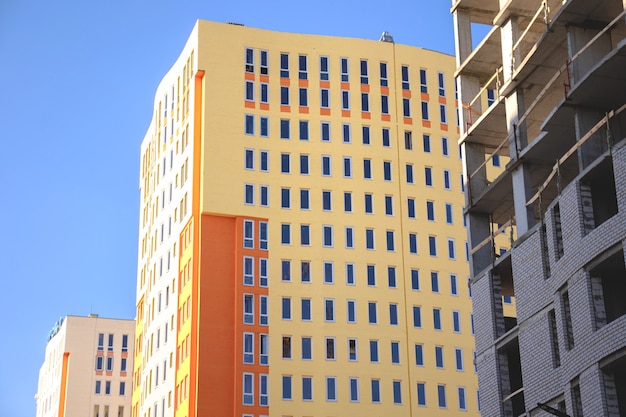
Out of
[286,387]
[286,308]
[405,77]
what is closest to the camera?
[286,387]

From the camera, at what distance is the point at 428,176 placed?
312 feet

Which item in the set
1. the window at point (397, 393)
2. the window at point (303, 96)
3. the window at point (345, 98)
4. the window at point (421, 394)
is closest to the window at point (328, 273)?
the window at point (397, 393)

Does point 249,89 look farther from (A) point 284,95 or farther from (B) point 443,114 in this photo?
(B) point 443,114

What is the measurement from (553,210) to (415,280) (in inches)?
2029

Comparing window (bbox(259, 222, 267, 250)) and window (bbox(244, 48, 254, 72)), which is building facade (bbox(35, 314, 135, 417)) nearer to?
window (bbox(259, 222, 267, 250))

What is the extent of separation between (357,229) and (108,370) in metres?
65.8

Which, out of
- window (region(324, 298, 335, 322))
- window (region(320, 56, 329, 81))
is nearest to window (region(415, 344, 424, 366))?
window (region(324, 298, 335, 322))

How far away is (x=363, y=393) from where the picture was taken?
87188 mm

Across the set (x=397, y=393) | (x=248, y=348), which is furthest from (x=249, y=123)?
(x=397, y=393)

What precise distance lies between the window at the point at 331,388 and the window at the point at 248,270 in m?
9.18

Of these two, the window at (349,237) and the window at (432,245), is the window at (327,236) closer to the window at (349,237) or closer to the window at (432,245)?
the window at (349,237)

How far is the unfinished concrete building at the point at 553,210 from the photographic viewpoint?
36.9 m

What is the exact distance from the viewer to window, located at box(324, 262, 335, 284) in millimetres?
90000

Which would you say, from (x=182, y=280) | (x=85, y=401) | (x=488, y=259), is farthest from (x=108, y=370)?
(x=488, y=259)
